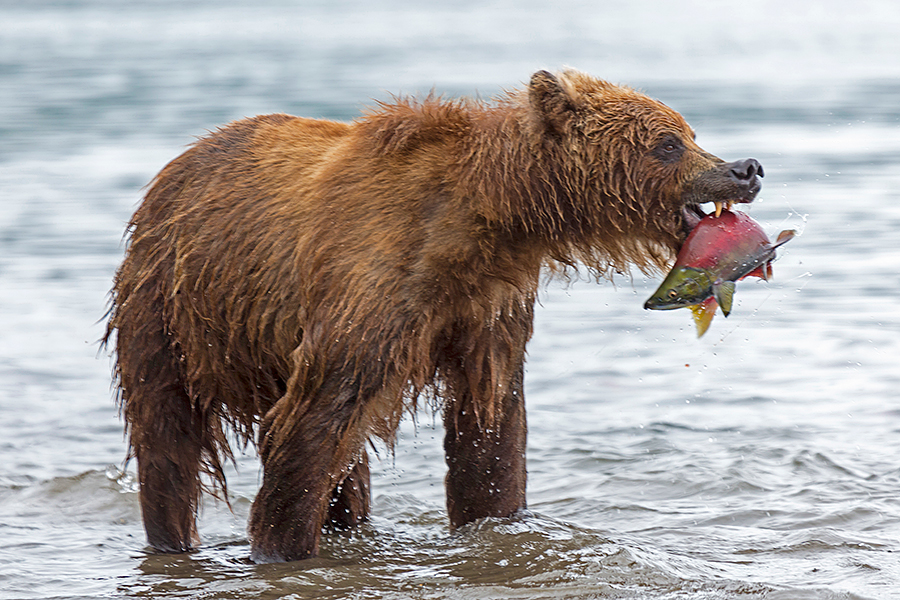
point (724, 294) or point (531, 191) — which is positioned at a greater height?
point (531, 191)

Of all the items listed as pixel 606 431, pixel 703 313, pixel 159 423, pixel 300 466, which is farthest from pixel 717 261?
pixel 606 431

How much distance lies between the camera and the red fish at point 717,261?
457cm

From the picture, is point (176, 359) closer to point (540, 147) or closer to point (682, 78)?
point (540, 147)

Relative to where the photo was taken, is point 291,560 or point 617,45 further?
point 617,45

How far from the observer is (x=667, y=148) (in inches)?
181

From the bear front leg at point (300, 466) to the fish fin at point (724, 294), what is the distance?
144 centimetres

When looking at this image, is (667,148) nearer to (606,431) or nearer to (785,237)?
(785,237)

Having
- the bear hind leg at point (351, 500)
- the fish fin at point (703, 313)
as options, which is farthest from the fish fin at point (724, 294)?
the bear hind leg at point (351, 500)

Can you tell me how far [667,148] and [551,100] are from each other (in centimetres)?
46

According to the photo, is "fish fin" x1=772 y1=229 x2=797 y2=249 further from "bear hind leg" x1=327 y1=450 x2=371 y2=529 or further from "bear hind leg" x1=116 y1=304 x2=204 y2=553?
"bear hind leg" x1=116 y1=304 x2=204 y2=553

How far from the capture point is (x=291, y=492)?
4945 millimetres

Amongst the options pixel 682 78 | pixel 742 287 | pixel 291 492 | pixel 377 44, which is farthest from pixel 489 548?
pixel 377 44

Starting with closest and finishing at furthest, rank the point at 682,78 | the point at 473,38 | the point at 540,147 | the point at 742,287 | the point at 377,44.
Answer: the point at 540,147, the point at 742,287, the point at 682,78, the point at 377,44, the point at 473,38

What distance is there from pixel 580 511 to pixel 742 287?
540 cm
